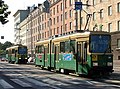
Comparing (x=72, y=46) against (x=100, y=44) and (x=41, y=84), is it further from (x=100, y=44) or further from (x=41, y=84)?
(x=41, y=84)

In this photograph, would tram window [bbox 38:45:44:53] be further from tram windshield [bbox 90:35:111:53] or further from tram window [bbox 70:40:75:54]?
tram windshield [bbox 90:35:111:53]

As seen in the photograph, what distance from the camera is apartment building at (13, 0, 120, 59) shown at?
5766 centimetres

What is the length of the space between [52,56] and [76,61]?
7.34m

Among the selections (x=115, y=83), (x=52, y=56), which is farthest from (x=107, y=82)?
(x=52, y=56)

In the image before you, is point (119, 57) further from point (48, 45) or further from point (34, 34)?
point (34, 34)

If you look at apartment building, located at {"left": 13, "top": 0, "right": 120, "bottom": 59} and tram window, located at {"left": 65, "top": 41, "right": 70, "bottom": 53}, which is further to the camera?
apartment building, located at {"left": 13, "top": 0, "right": 120, "bottom": 59}

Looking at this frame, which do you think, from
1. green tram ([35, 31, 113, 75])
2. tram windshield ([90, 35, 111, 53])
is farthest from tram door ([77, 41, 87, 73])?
tram windshield ([90, 35, 111, 53])

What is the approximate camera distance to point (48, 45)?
3459cm

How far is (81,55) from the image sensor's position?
989 inches

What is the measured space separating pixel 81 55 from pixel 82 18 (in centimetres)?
4793

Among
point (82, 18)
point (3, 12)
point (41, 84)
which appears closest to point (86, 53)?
point (41, 84)

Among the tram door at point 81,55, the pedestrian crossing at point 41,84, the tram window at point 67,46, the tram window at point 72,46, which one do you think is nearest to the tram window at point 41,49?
the tram window at point 67,46

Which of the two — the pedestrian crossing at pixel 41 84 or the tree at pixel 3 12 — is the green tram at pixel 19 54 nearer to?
the tree at pixel 3 12

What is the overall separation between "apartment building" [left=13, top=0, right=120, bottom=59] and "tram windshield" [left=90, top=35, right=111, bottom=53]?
4425 millimetres
